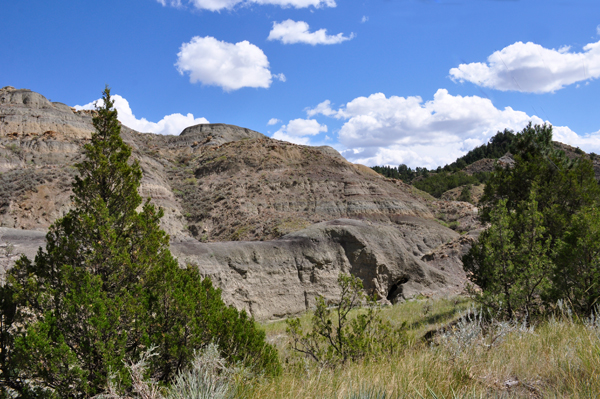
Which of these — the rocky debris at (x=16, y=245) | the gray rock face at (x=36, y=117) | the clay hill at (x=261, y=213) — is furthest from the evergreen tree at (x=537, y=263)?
the gray rock face at (x=36, y=117)

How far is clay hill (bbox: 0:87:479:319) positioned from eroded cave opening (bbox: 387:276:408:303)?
91mm

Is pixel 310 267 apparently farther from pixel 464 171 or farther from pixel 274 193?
pixel 464 171

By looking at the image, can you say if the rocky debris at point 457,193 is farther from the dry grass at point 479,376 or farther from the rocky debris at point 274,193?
the dry grass at point 479,376

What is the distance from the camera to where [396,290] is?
24.0 metres

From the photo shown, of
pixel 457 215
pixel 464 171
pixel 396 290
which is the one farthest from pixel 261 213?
pixel 464 171

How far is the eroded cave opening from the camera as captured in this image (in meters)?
23.3

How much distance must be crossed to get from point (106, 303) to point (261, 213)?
29.1 metres

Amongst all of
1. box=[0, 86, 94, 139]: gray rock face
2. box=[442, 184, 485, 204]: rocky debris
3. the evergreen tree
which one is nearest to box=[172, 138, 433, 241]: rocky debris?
box=[0, 86, 94, 139]: gray rock face

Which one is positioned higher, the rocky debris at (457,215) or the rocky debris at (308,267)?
the rocky debris at (457,215)

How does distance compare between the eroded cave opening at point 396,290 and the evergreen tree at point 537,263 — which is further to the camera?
the eroded cave opening at point 396,290

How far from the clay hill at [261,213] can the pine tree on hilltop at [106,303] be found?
5.21 meters

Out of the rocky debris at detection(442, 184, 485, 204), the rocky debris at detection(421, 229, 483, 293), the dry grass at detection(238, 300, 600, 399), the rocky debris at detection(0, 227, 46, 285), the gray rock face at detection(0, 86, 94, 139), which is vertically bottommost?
the rocky debris at detection(421, 229, 483, 293)

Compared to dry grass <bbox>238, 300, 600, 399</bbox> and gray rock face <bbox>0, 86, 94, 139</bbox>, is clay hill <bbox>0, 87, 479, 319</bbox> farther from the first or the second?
dry grass <bbox>238, 300, 600, 399</bbox>

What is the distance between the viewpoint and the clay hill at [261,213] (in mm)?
20344
